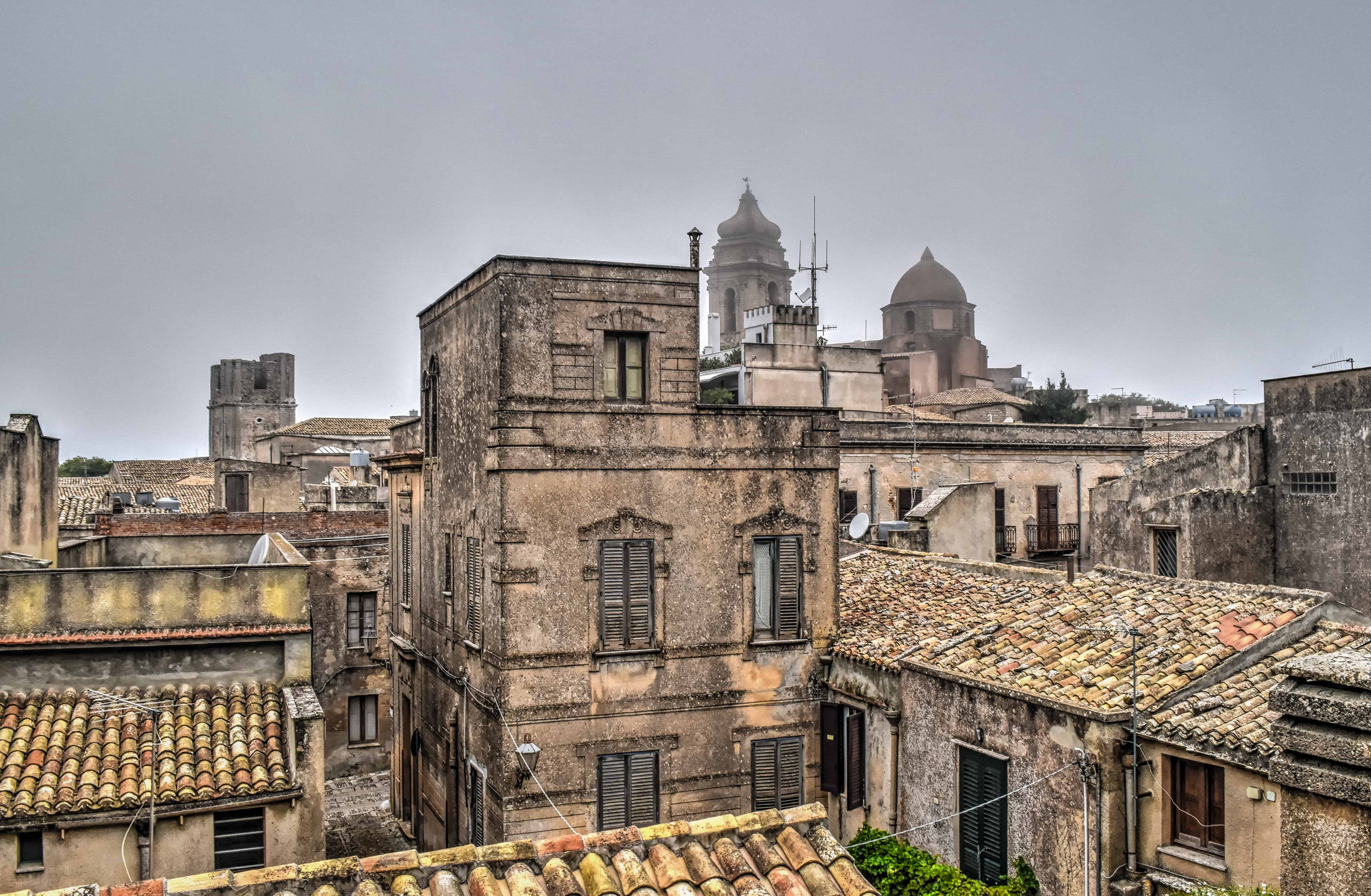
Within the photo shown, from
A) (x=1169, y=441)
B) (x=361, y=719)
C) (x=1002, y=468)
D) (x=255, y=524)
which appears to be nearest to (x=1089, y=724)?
(x=361, y=719)

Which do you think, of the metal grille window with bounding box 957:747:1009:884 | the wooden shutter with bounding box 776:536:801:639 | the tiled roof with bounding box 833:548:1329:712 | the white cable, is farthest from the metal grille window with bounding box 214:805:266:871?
the metal grille window with bounding box 957:747:1009:884

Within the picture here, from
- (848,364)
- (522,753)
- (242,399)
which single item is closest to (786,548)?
(522,753)

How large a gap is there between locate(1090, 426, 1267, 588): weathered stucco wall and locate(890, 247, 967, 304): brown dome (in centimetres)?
5952

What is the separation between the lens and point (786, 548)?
16969 millimetres

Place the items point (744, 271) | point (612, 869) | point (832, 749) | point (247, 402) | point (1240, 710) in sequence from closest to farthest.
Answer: point (612, 869), point (1240, 710), point (832, 749), point (247, 402), point (744, 271)

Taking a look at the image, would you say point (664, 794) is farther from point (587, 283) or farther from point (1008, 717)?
point (587, 283)

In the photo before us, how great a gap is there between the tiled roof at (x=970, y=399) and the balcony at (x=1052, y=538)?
18856 mm

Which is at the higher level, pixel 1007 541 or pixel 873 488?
pixel 873 488

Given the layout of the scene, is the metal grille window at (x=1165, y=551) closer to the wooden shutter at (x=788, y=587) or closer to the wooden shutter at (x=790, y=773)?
the wooden shutter at (x=788, y=587)

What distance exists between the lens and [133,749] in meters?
12.9

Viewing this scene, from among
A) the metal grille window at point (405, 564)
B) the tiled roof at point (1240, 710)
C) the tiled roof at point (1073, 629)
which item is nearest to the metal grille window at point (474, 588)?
the tiled roof at point (1073, 629)

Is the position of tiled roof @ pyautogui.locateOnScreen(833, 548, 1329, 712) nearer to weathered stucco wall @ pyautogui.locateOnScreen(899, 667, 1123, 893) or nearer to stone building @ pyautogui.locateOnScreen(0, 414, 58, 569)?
weathered stucco wall @ pyautogui.locateOnScreen(899, 667, 1123, 893)

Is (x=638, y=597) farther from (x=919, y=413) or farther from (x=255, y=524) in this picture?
(x=919, y=413)

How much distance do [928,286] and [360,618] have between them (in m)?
64.3
